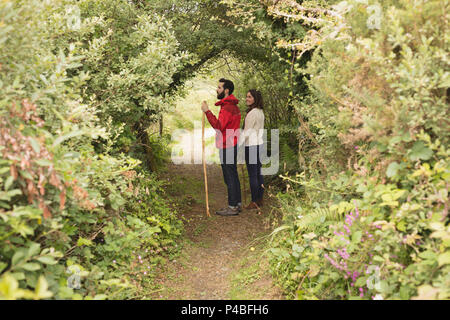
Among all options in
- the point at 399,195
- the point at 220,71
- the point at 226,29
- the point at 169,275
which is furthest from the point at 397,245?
the point at 220,71

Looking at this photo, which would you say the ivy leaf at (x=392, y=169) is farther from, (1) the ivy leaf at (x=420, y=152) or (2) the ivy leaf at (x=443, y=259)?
(2) the ivy leaf at (x=443, y=259)

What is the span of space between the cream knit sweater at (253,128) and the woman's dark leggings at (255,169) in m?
0.12

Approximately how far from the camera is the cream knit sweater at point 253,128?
6766mm

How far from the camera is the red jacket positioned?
22.0 feet

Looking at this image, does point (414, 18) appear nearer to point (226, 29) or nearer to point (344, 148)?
point (344, 148)

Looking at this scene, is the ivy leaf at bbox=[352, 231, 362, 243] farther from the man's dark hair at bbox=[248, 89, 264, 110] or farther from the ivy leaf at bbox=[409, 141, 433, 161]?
the man's dark hair at bbox=[248, 89, 264, 110]

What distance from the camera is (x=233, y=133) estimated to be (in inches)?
267

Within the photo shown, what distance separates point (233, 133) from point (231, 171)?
694 millimetres

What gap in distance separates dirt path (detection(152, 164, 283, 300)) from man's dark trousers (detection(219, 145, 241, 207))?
1.11ft

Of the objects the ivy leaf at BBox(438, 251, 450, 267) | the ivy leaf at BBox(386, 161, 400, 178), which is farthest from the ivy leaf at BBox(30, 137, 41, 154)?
the ivy leaf at BBox(438, 251, 450, 267)

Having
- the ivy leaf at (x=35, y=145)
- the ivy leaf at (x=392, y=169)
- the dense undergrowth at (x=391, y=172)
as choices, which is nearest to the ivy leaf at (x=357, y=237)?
the dense undergrowth at (x=391, y=172)

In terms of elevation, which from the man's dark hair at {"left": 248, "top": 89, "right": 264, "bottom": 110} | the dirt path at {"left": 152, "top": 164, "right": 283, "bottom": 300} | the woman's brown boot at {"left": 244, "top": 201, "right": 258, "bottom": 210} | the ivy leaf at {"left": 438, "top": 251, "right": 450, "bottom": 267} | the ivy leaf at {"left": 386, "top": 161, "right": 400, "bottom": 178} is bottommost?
the dirt path at {"left": 152, "top": 164, "right": 283, "bottom": 300}

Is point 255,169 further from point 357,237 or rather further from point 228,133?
point 357,237

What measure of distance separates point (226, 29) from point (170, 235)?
393cm
